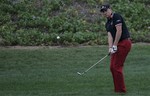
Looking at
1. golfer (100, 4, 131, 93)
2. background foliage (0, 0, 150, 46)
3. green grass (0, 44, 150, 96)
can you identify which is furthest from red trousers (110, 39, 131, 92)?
background foliage (0, 0, 150, 46)

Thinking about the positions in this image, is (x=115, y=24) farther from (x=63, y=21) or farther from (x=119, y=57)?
(x=63, y=21)

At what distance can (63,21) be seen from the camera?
67.5 feet

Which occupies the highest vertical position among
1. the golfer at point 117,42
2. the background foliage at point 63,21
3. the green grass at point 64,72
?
the golfer at point 117,42

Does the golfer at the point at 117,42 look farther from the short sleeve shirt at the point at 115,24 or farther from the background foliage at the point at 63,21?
the background foliage at the point at 63,21

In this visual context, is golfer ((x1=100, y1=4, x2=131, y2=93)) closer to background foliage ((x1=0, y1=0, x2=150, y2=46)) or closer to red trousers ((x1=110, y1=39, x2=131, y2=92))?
red trousers ((x1=110, y1=39, x2=131, y2=92))

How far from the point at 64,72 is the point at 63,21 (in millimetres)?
6483

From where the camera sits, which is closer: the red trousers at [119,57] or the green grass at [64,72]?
the red trousers at [119,57]

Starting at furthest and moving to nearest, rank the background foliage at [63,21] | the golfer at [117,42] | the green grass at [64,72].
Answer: the background foliage at [63,21] < the green grass at [64,72] < the golfer at [117,42]

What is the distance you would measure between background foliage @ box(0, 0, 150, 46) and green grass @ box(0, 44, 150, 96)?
0.94 meters

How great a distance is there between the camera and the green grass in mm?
11562

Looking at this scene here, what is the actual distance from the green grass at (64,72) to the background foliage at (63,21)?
0.94 m

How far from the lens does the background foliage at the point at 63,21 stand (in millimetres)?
19047

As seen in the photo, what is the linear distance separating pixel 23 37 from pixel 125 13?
15.5ft

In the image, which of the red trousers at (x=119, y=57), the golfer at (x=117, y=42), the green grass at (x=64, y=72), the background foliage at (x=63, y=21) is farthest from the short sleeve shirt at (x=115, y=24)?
the background foliage at (x=63, y=21)
